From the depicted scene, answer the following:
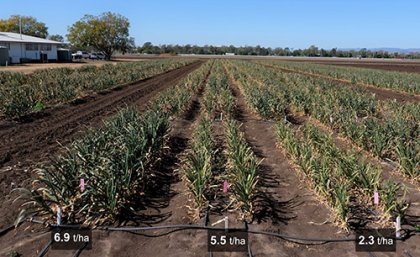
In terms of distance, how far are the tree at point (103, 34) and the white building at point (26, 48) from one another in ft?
47.1

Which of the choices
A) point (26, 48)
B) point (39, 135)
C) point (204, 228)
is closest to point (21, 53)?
point (26, 48)

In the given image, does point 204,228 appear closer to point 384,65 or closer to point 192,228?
point 192,228

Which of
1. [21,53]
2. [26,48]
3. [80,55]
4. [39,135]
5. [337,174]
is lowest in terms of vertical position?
[39,135]

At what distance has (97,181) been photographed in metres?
5.05

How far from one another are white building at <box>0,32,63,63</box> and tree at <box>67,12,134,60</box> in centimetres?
1436

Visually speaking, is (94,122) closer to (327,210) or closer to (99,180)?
(99,180)

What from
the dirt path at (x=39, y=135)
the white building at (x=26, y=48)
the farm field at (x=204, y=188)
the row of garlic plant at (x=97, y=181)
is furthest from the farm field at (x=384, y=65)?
the row of garlic plant at (x=97, y=181)

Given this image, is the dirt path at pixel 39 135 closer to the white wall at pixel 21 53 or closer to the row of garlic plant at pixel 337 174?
the row of garlic plant at pixel 337 174

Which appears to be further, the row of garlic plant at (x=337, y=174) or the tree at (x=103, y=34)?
the tree at (x=103, y=34)

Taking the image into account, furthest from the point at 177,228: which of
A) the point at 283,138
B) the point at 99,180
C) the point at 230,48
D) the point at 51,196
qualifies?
the point at 230,48

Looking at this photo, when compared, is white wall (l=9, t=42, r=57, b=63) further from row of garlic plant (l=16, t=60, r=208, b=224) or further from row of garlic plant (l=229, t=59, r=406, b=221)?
row of garlic plant (l=229, t=59, r=406, b=221)

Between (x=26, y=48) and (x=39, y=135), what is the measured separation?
4716 cm

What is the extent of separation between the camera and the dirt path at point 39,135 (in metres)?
6.35

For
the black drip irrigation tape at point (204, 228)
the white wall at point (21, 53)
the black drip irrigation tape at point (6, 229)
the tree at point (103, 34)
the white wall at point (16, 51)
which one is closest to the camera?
the black drip irrigation tape at point (204, 228)
